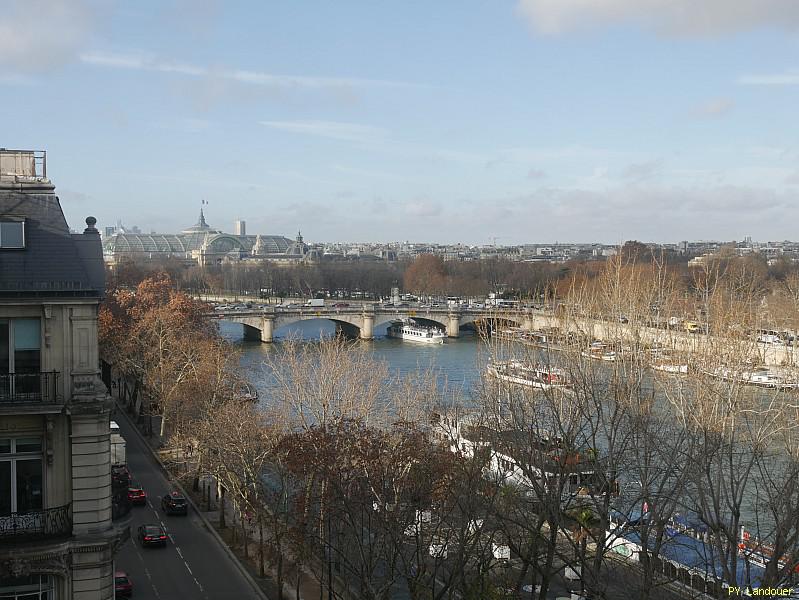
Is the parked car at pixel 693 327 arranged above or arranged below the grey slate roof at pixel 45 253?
below

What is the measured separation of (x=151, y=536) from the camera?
24.3 m

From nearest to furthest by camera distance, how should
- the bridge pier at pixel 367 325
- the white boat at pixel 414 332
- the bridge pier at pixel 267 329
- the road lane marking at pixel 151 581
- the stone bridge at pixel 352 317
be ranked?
1. the road lane marking at pixel 151 581
2. the bridge pier at pixel 267 329
3. the stone bridge at pixel 352 317
4. the white boat at pixel 414 332
5. the bridge pier at pixel 367 325

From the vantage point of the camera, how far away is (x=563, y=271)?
121000mm

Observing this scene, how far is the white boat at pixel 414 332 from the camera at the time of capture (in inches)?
3063

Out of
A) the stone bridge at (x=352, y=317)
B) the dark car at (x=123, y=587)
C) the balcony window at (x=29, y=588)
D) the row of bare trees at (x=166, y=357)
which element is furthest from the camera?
the stone bridge at (x=352, y=317)

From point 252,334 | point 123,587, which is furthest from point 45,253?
point 252,334

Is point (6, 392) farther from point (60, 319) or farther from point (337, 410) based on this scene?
point (337, 410)

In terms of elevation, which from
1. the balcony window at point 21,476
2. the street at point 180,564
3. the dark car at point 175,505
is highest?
the balcony window at point 21,476

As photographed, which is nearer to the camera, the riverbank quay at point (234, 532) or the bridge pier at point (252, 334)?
the riverbank quay at point (234, 532)

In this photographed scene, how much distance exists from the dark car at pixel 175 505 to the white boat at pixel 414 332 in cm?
4980

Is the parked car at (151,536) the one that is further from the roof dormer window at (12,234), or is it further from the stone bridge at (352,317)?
the stone bridge at (352,317)

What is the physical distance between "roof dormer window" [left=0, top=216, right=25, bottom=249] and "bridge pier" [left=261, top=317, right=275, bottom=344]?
6332 cm

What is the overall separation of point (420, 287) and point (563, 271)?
18.4 m

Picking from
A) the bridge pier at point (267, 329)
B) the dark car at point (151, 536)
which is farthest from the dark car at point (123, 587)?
the bridge pier at point (267, 329)
